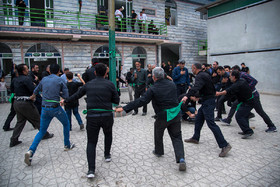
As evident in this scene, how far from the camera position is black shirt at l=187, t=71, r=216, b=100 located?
4.01 metres

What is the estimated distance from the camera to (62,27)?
1405 cm

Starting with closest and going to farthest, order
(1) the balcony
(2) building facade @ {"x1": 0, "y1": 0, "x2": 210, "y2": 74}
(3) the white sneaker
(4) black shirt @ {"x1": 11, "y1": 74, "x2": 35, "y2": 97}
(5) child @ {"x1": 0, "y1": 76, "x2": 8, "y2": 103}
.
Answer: (3) the white sneaker
(4) black shirt @ {"x1": 11, "y1": 74, "x2": 35, "y2": 97}
(5) child @ {"x1": 0, "y1": 76, "x2": 8, "y2": 103}
(1) the balcony
(2) building facade @ {"x1": 0, "y1": 0, "x2": 210, "y2": 74}

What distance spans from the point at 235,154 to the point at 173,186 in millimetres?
1789

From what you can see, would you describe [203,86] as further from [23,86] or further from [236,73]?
[23,86]

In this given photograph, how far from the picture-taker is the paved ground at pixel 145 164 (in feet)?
10.3

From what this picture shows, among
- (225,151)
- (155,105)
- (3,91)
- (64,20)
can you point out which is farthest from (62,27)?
(225,151)

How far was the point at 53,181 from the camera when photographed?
3172 millimetres

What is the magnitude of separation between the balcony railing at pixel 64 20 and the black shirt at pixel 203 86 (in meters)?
10.7

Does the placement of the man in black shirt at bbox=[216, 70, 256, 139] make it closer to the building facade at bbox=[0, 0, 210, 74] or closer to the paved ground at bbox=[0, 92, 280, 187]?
the paved ground at bbox=[0, 92, 280, 187]

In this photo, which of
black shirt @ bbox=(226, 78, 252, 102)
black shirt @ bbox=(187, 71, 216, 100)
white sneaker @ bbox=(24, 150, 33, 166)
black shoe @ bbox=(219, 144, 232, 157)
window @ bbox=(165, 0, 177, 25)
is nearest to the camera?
white sneaker @ bbox=(24, 150, 33, 166)

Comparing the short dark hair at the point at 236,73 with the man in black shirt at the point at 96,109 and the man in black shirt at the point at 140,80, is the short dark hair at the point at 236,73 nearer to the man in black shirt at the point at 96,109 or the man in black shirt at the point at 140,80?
the man in black shirt at the point at 96,109

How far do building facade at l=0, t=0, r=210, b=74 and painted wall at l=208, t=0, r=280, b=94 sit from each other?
15.2 feet

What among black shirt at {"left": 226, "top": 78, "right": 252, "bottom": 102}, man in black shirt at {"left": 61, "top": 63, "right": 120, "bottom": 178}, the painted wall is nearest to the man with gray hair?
man in black shirt at {"left": 61, "top": 63, "right": 120, "bottom": 178}

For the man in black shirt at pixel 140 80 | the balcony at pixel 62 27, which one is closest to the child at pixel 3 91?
the balcony at pixel 62 27
